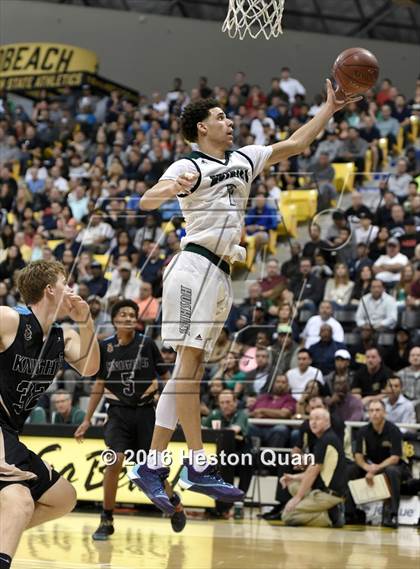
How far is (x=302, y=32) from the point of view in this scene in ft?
91.5

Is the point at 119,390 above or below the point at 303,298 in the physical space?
below

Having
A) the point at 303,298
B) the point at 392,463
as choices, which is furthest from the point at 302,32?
the point at 392,463

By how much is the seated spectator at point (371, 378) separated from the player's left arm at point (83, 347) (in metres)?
7.32

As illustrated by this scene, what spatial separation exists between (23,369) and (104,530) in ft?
15.7

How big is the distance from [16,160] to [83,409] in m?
11.1

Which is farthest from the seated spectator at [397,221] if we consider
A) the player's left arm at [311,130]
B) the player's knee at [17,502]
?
the player's knee at [17,502]

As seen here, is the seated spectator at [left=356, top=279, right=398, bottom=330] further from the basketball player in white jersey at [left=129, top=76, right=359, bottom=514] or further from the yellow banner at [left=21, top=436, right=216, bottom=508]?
the basketball player in white jersey at [left=129, top=76, right=359, bottom=514]

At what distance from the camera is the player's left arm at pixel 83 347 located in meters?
6.64

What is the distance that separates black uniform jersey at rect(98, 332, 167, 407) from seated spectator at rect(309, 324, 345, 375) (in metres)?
3.66

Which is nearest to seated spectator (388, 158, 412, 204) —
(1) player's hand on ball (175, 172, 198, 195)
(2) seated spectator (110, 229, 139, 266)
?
(2) seated spectator (110, 229, 139, 266)

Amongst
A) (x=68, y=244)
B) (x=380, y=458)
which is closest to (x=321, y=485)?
(x=380, y=458)

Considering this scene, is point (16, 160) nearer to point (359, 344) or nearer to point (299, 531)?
point (359, 344)

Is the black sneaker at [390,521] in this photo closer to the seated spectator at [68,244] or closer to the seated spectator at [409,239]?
the seated spectator at [409,239]

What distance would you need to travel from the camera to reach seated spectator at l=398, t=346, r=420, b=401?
1363cm
